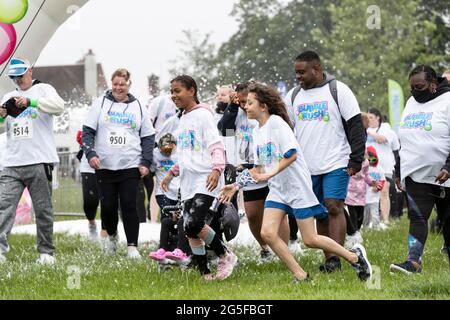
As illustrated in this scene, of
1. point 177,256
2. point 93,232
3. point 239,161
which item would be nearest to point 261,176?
point 177,256

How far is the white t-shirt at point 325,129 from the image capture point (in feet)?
27.6

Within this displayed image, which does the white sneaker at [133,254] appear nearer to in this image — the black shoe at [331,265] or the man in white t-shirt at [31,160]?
the man in white t-shirt at [31,160]

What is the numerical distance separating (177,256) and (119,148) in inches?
78.3

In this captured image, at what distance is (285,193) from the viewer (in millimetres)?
7676

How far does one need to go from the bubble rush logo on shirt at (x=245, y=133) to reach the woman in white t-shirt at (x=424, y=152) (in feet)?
5.56

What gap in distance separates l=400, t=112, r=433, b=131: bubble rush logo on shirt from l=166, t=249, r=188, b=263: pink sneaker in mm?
2291

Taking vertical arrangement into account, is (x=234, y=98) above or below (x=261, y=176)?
above

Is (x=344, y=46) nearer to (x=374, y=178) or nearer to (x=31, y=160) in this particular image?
(x=374, y=178)

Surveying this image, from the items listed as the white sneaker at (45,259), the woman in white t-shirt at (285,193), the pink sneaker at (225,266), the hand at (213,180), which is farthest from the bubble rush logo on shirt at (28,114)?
the woman in white t-shirt at (285,193)

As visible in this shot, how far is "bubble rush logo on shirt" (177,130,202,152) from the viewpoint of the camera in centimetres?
808

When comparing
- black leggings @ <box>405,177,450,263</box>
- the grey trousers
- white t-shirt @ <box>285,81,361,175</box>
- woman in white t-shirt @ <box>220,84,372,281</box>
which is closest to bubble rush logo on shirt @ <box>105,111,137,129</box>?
the grey trousers
